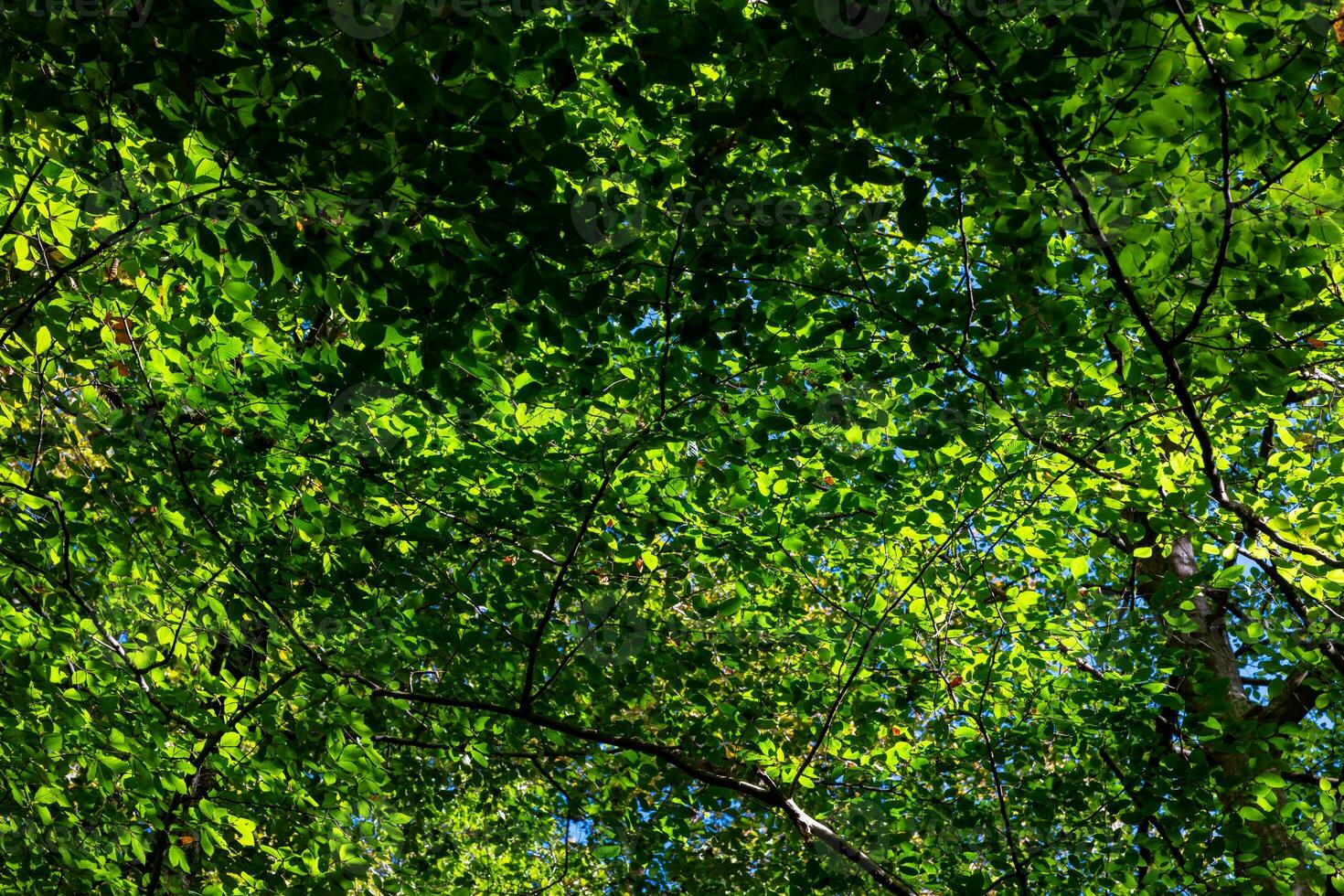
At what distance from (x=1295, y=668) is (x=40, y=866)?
8217 millimetres

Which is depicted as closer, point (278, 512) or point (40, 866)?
point (40, 866)

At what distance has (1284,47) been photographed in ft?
11.1

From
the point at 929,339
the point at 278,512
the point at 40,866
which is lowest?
the point at 40,866

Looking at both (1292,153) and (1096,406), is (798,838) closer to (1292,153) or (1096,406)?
(1096,406)

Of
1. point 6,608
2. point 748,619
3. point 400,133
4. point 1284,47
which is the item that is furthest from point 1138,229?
point 6,608

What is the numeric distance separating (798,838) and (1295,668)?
3960 mm

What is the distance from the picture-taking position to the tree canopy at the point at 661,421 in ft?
9.59

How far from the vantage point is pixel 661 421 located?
4.42m

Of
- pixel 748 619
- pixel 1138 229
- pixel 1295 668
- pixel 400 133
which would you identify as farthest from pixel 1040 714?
pixel 400 133

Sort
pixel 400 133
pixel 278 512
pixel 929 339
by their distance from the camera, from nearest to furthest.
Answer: pixel 400 133 < pixel 929 339 < pixel 278 512

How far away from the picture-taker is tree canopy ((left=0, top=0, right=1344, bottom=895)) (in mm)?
2924

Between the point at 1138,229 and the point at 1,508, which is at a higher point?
the point at 1,508

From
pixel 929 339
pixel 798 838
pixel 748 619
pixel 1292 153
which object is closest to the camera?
pixel 1292 153

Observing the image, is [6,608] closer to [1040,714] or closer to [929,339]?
[929,339]
